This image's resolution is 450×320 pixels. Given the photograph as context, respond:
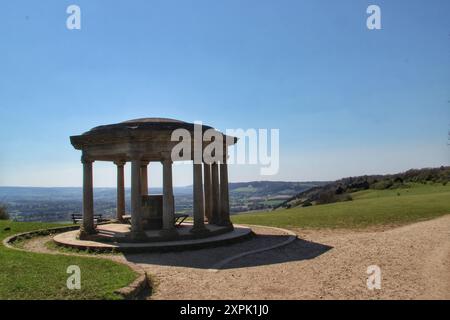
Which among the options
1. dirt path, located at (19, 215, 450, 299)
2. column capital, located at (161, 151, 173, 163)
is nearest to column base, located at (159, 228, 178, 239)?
dirt path, located at (19, 215, 450, 299)

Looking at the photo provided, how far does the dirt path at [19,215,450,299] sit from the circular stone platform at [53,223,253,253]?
1.80ft

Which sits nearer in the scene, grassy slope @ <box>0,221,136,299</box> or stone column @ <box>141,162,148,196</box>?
grassy slope @ <box>0,221,136,299</box>

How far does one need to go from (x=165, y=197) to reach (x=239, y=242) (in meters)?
3.83

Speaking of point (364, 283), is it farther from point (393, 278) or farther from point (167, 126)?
point (167, 126)

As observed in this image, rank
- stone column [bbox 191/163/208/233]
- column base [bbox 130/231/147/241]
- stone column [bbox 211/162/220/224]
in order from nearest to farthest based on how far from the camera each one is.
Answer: column base [bbox 130/231/147/241]
stone column [bbox 191/163/208/233]
stone column [bbox 211/162/220/224]

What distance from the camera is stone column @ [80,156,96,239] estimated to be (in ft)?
59.4

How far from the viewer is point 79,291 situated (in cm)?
855

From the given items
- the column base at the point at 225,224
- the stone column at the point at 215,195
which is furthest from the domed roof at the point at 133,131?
the column base at the point at 225,224

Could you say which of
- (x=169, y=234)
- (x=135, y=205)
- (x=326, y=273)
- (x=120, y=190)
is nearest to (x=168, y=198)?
(x=135, y=205)

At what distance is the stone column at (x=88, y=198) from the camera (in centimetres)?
1809

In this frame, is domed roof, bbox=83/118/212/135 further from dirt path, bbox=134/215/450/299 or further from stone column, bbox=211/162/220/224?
dirt path, bbox=134/215/450/299

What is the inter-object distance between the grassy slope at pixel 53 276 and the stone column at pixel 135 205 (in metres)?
3.85
